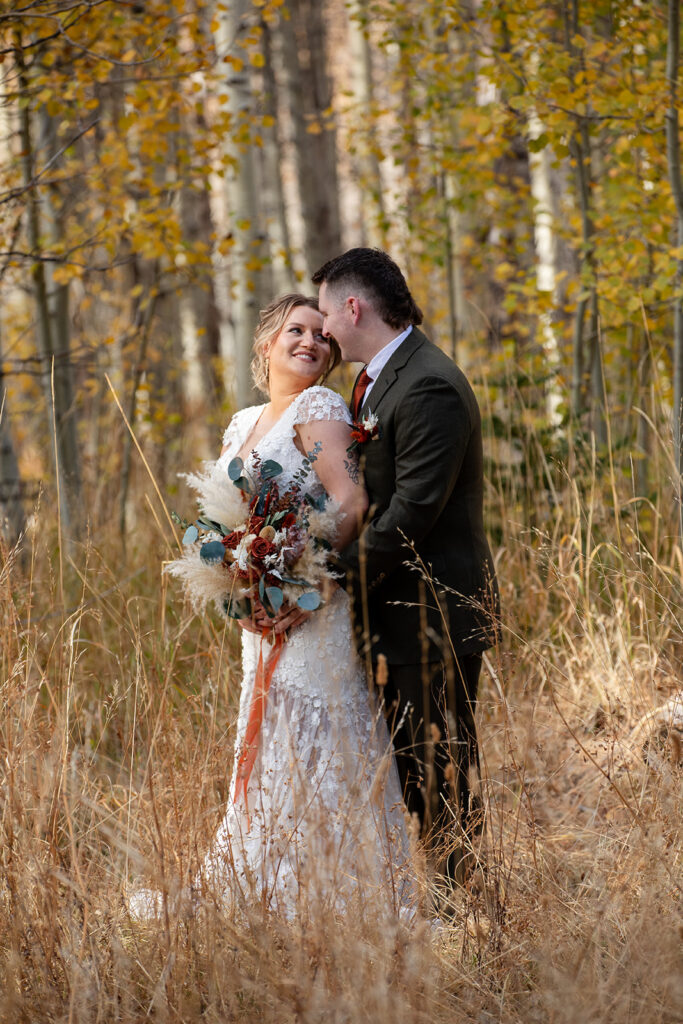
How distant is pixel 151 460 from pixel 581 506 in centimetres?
343

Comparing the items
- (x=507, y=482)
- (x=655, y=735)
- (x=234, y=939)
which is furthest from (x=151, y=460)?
(x=234, y=939)

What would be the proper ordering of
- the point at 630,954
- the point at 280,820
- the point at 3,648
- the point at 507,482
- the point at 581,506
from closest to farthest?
the point at 630,954 → the point at 3,648 → the point at 280,820 → the point at 581,506 → the point at 507,482

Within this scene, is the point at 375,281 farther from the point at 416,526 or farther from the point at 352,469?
the point at 416,526

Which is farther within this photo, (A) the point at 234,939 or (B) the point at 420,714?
(B) the point at 420,714

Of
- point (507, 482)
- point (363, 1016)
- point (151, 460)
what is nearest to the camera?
point (363, 1016)

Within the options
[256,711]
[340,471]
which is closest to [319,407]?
[340,471]

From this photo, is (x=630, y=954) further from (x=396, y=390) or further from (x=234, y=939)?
(x=396, y=390)

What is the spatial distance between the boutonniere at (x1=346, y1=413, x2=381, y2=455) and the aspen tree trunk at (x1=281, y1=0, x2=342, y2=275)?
182 inches

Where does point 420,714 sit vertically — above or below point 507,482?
below

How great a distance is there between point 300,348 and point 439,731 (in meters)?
1.29

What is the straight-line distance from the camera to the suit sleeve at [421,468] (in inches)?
105

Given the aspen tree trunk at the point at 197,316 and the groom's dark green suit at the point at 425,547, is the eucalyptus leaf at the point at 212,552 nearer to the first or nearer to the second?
the groom's dark green suit at the point at 425,547

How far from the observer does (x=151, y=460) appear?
6.64 metres

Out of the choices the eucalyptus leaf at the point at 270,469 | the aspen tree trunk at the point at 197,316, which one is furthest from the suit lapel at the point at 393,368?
the aspen tree trunk at the point at 197,316
